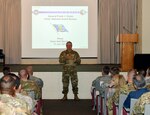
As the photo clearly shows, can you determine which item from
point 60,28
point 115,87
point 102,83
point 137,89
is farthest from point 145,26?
point 137,89

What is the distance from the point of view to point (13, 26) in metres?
15.1

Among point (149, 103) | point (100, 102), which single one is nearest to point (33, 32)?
point (100, 102)

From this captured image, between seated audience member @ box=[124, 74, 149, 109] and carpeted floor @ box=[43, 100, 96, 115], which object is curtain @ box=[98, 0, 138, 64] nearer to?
carpeted floor @ box=[43, 100, 96, 115]

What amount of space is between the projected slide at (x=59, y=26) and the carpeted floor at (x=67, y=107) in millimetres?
5008

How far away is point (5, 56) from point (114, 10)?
4469mm

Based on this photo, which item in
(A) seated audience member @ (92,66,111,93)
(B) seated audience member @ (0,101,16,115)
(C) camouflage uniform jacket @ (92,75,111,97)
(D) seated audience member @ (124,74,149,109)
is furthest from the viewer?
(A) seated audience member @ (92,66,111,93)

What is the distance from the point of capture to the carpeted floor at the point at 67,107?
8.02 m

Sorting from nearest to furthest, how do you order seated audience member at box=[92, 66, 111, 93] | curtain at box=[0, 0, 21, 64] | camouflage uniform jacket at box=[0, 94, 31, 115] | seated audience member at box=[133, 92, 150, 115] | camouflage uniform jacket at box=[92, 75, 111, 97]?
camouflage uniform jacket at box=[0, 94, 31, 115]
seated audience member at box=[133, 92, 150, 115]
camouflage uniform jacket at box=[92, 75, 111, 97]
seated audience member at box=[92, 66, 111, 93]
curtain at box=[0, 0, 21, 64]

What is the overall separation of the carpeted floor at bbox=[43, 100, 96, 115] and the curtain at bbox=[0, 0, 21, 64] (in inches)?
231

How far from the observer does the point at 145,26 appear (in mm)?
13625

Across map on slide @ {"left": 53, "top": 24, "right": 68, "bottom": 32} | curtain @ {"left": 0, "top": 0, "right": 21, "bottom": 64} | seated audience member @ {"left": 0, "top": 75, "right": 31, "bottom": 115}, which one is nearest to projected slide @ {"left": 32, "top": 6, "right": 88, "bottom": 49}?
map on slide @ {"left": 53, "top": 24, "right": 68, "bottom": 32}

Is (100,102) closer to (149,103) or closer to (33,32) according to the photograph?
(149,103)

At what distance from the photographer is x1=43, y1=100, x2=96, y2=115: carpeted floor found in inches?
316

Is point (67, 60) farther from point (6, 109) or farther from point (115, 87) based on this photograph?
point (6, 109)
